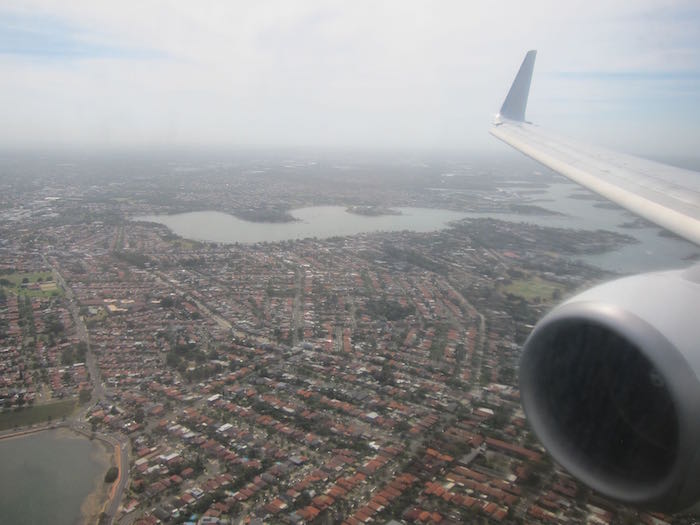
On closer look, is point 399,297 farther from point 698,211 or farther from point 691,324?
point 691,324

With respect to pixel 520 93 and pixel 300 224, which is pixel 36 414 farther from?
pixel 300 224

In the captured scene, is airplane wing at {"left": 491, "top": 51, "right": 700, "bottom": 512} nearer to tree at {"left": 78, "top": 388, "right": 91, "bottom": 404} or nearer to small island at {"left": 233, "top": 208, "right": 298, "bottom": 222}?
tree at {"left": 78, "top": 388, "right": 91, "bottom": 404}

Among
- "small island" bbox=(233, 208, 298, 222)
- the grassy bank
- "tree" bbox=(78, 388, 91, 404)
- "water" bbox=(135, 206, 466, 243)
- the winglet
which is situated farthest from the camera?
"small island" bbox=(233, 208, 298, 222)

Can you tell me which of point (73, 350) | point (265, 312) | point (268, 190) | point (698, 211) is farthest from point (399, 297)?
point (268, 190)

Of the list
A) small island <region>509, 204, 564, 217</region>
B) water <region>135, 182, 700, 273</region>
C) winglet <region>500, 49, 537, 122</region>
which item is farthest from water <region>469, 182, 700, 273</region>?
winglet <region>500, 49, 537, 122</region>

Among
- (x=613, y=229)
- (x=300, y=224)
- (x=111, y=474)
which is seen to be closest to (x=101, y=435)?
(x=111, y=474)

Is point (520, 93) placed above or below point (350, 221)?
above

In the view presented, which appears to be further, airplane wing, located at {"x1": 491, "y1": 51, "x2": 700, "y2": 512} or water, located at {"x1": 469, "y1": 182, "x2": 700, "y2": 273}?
water, located at {"x1": 469, "y1": 182, "x2": 700, "y2": 273}
